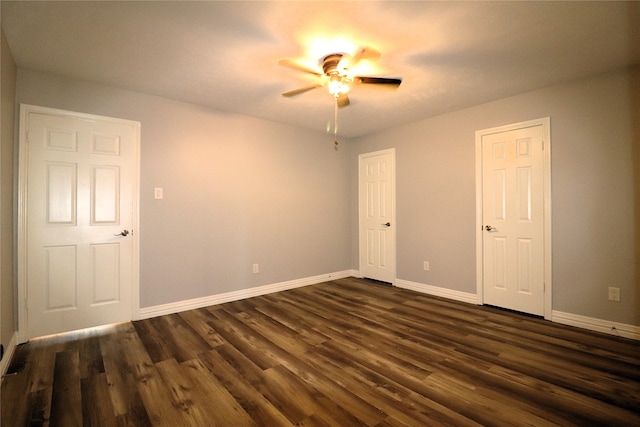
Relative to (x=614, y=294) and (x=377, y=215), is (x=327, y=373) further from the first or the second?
(x=377, y=215)

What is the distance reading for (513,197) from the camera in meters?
3.36

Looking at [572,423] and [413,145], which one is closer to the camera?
[572,423]

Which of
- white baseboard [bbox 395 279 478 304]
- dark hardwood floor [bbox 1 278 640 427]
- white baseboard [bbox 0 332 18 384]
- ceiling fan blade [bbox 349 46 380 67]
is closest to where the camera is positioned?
dark hardwood floor [bbox 1 278 640 427]

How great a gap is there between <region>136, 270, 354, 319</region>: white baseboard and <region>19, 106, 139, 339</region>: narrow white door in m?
0.25

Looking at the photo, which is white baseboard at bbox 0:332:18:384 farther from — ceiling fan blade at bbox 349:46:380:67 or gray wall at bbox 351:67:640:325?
gray wall at bbox 351:67:640:325

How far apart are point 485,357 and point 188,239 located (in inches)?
131

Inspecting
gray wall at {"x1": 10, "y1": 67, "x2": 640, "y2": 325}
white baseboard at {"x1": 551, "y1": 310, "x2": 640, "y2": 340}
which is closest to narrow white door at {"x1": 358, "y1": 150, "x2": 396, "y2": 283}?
gray wall at {"x1": 10, "y1": 67, "x2": 640, "y2": 325}

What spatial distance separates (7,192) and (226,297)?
2350mm

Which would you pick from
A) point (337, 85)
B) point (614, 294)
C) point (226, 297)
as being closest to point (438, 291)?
point (614, 294)

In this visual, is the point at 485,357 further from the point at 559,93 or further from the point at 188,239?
the point at 188,239

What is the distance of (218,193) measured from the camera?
3734mm

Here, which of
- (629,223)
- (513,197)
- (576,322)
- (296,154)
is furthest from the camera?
(296,154)

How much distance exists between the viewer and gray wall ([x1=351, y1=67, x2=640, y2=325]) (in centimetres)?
265

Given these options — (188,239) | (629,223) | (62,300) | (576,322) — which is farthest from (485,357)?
(62,300)
